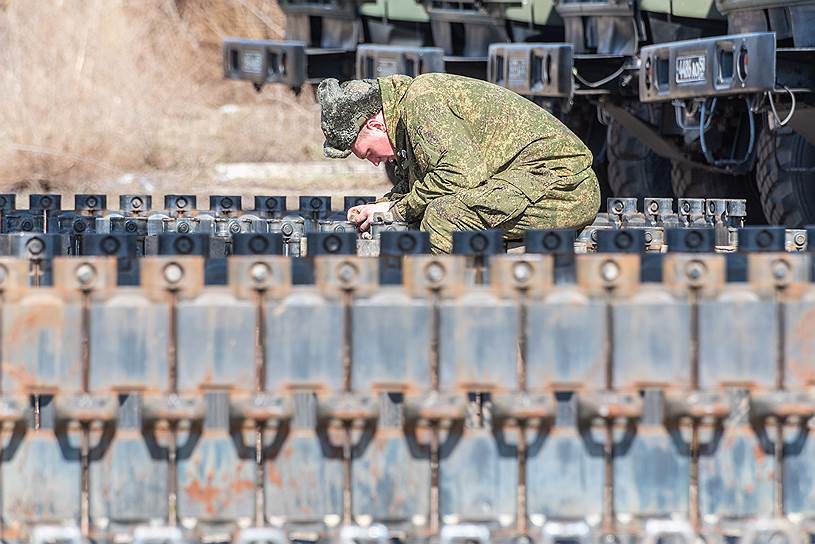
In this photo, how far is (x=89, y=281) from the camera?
14.1 ft

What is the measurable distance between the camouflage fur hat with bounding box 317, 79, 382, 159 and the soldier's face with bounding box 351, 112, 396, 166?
0.02 meters

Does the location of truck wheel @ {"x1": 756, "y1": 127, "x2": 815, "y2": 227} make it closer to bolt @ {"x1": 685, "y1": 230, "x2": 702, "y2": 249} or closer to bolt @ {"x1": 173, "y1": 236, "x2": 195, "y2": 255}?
bolt @ {"x1": 685, "y1": 230, "x2": 702, "y2": 249}

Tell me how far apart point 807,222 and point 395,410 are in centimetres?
783

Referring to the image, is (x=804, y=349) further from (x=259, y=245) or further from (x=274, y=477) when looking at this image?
(x=259, y=245)

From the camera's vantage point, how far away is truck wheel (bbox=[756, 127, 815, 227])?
40.1 ft

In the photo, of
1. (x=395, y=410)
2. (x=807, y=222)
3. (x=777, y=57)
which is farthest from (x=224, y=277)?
(x=807, y=222)

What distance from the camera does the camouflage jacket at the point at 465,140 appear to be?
7066 millimetres

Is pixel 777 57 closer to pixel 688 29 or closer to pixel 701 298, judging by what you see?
pixel 688 29

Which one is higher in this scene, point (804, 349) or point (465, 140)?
point (465, 140)

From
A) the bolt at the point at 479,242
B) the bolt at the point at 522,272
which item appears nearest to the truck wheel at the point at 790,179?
the bolt at the point at 479,242

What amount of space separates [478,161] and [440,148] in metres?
0.24

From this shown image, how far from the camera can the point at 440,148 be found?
7.06 meters

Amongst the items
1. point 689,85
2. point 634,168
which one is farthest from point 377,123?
point 634,168

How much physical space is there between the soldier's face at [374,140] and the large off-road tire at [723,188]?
25.0 ft
